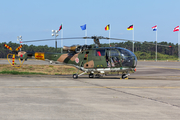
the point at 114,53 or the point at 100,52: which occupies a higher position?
the point at 100,52

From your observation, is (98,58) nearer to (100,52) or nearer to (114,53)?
(100,52)

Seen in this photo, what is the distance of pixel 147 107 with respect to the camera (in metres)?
8.62

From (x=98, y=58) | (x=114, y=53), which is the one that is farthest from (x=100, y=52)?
(x=114, y=53)

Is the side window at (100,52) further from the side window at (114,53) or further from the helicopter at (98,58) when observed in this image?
the side window at (114,53)

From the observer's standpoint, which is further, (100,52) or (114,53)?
(100,52)

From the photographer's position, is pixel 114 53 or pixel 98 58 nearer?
pixel 114 53

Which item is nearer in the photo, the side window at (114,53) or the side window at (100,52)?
the side window at (114,53)

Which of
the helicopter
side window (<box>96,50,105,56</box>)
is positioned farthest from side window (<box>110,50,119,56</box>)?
side window (<box>96,50,105,56</box>)

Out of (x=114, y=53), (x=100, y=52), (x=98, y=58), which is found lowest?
(x=98, y=58)

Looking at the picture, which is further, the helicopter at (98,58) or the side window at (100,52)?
the side window at (100,52)

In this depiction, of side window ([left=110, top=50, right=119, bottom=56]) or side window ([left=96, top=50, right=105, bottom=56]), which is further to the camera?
side window ([left=96, top=50, right=105, bottom=56])

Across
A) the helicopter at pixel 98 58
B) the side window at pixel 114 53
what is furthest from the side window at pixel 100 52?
the side window at pixel 114 53

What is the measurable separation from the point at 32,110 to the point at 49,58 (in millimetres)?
17184

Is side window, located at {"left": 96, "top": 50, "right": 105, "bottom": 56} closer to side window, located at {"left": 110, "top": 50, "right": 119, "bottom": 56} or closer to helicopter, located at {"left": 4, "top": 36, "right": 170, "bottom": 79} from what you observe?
helicopter, located at {"left": 4, "top": 36, "right": 170, "bottom": 79}
